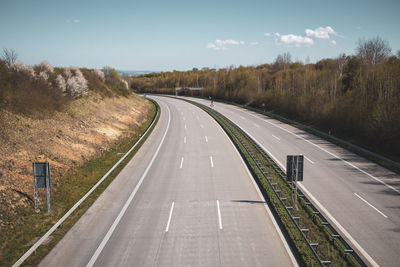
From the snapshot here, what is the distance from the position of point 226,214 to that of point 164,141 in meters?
16.1

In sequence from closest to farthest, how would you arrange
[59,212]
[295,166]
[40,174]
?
[40,174] → [59,212] → [295,166]

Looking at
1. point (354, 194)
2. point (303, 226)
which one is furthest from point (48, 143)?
point (354, 194)

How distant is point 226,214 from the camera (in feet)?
41.9

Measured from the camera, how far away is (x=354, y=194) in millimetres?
15242

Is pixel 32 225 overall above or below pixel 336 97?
below

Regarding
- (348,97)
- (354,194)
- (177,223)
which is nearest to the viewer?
(177,223)

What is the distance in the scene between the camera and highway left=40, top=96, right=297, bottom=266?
380 inches

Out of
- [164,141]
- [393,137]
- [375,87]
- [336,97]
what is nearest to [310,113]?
[336,97]

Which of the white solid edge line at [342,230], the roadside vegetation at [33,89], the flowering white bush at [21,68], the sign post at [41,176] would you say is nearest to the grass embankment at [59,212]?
the sign post at [41,176]

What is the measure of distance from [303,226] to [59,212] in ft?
34.2

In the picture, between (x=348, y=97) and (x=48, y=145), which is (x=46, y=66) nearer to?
(x=48, y=145)

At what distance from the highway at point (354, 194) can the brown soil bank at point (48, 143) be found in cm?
1355

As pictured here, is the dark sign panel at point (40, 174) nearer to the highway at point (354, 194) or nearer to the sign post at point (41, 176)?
the sign post at point (41, 176)

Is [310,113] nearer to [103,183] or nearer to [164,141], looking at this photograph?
[164,141]
